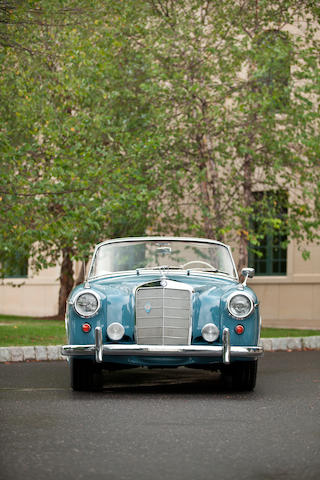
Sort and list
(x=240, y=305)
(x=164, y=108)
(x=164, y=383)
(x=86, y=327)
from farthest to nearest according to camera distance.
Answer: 1. (x=164, y=108)
2. (x=164, y=383)
3. (x=240, y=305)
4. (x=86, y=327)

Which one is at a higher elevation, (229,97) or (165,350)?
(229,97)

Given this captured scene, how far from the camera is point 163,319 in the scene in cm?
871

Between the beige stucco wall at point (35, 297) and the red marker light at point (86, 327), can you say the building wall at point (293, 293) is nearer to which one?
the beige stucco wall at point (35, 297)

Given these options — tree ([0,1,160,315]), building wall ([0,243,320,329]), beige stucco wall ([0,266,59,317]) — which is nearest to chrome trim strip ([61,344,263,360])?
tree ([0,1,160,315])

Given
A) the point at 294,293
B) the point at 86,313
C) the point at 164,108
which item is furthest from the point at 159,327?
the point at 294,293

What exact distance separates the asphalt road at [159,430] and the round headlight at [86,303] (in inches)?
32.0

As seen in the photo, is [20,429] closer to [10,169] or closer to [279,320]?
[10,169]

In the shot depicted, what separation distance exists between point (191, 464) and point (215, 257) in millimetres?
5228

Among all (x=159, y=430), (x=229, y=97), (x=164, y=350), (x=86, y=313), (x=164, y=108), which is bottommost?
(x=159, y=430)

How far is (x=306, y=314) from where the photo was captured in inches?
980

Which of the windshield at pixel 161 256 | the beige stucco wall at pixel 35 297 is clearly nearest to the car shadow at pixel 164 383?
the windshield at pixel 161 256

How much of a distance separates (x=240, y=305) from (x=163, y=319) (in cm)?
78

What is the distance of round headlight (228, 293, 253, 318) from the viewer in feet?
28.7

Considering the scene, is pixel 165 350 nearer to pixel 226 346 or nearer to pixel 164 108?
pixel 226 346
